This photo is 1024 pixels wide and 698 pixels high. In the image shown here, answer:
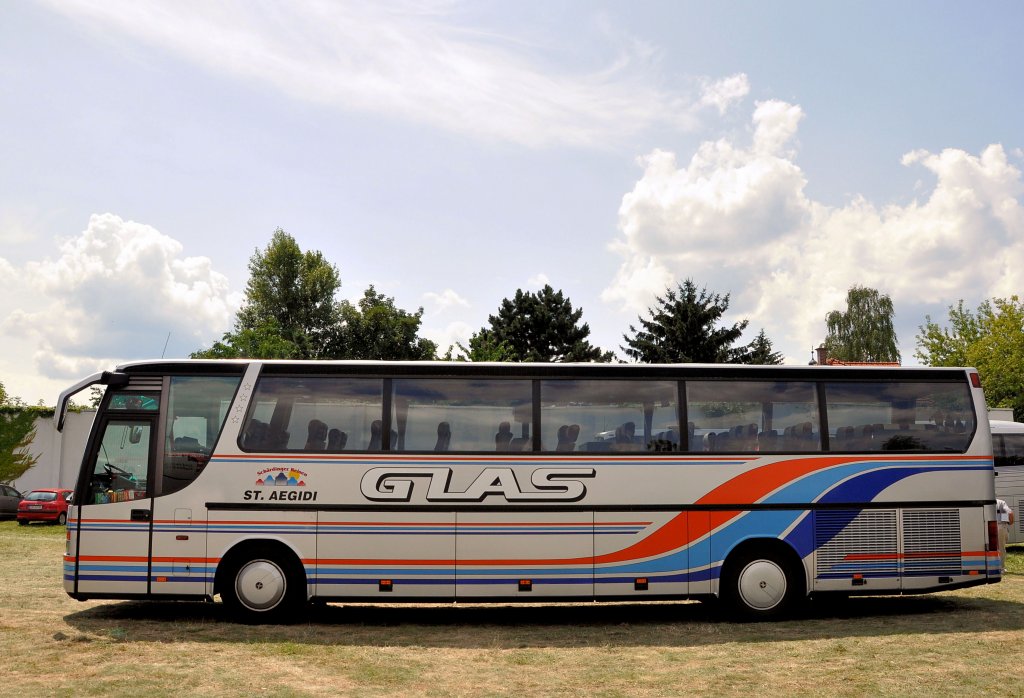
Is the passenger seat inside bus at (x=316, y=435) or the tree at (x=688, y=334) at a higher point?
the tree at (x=688, y=334)

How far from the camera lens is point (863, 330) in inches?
3029

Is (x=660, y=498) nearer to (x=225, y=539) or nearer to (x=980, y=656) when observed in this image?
(x=980, y=656)

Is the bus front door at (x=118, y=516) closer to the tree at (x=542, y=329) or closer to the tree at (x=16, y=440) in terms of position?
the tree at (x=16, y=440)

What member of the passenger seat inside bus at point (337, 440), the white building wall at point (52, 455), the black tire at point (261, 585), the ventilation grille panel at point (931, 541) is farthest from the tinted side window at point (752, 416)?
the white building wall at point (52, 455)

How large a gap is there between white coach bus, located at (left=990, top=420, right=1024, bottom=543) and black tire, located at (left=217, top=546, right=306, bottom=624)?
58.8 feet

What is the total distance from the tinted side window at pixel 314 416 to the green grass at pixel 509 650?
229cm

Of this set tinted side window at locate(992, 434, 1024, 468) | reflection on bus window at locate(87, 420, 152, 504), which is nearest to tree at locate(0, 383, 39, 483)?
reflection on bus window at locate(87, 420, 152, 504)

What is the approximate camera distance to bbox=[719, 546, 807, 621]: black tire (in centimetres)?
1228

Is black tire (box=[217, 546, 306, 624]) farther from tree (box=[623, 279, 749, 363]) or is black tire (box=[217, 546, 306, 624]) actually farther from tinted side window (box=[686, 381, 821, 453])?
tree (box=[623, 279, 749, 363])

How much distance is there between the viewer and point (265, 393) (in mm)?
12016

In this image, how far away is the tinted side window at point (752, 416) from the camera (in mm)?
12250

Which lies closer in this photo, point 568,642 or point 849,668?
point 849,668

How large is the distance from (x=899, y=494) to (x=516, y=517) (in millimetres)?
5122

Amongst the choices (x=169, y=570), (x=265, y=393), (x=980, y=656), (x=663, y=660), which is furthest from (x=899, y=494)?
(x=169, y=570)
